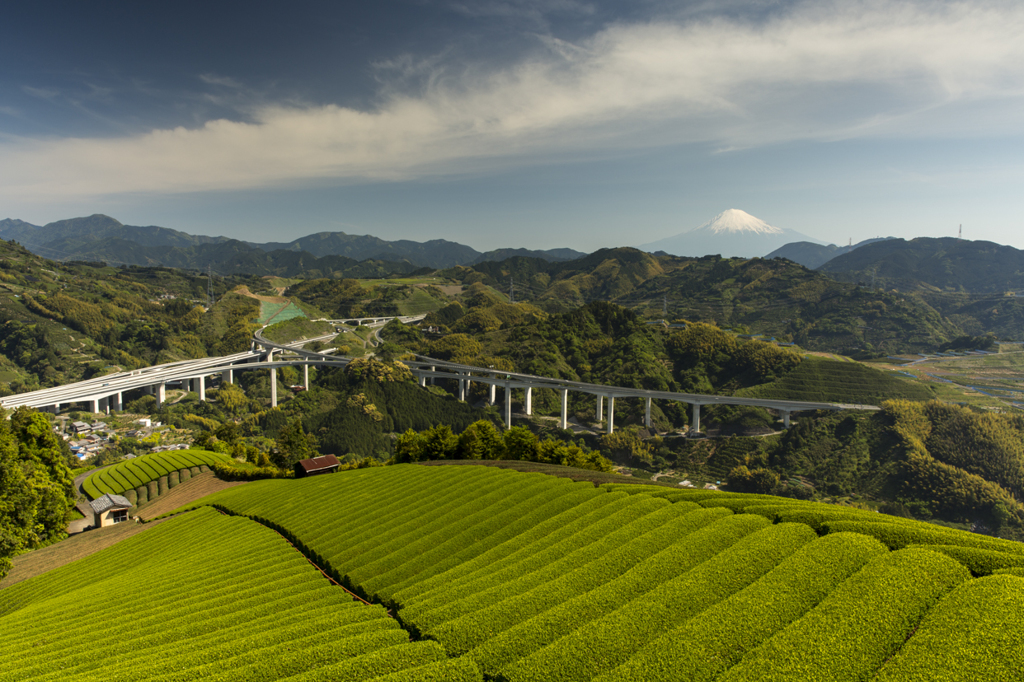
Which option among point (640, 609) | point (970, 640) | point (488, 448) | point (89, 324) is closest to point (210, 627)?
point (640, 609)

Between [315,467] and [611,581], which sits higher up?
[611,581]

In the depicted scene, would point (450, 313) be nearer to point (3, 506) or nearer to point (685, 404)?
point (685, 404)

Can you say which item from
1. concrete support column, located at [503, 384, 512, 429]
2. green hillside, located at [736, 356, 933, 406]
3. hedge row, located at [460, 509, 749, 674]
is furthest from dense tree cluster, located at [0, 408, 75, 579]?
green hillside, located at [736, 356, 933, 406]

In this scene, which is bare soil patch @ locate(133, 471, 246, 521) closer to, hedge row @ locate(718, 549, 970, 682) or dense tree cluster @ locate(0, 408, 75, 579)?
dense tree cluster @ locate(0, 408, 75, 579)

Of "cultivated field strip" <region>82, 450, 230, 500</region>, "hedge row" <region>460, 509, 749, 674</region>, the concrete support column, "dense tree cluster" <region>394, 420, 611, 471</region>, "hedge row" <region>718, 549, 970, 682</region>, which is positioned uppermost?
"hedge row" <region>718, 549, 970, 682</region>

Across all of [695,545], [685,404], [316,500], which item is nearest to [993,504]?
[685,404]

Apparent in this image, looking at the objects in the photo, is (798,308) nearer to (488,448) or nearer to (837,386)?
(837,386)

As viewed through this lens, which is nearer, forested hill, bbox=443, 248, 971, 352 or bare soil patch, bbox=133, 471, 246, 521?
bare soil patch, bbox=133, 471, 246, 521

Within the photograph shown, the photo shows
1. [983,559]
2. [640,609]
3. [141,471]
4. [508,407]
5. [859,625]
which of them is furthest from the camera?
[508,407]
